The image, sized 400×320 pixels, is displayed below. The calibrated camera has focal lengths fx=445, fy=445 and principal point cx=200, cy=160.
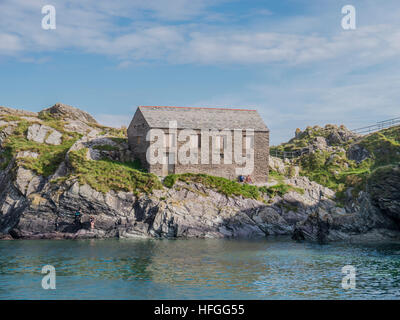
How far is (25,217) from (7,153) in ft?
44.1

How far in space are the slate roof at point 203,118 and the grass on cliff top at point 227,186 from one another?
786 centimetres

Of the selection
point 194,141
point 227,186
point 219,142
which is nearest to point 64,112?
point 194,141

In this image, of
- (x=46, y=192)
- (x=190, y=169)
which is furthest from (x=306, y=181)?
(x=46, y=192)

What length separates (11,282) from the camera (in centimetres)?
2559

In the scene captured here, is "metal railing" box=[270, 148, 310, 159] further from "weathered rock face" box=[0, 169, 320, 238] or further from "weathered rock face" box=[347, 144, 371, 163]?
"weathered rock face" box=[0, 169, 320, 238]

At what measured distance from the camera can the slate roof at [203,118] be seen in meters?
62.9

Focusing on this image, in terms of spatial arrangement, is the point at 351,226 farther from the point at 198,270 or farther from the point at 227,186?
the point at 198,270

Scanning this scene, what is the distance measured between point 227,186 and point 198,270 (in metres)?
29.8

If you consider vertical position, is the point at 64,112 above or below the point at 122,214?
above

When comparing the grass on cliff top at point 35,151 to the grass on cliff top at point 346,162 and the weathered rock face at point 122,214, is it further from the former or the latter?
the grass on cliff top at point 346,162

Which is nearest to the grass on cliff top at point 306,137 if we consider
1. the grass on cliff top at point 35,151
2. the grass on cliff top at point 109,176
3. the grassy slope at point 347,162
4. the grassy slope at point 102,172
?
the grassy slope at point 347,162

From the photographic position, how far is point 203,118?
216 ft

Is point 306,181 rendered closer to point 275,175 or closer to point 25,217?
point 275,175

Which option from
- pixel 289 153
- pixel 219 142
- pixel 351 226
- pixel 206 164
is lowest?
pixel 351 226
